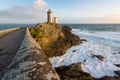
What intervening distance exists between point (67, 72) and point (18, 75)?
8389 millimetres

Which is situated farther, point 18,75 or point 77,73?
point 77,73

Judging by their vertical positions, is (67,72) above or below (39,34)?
below

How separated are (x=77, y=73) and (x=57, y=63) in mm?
2927

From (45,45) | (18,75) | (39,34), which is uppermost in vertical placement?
(18,75)

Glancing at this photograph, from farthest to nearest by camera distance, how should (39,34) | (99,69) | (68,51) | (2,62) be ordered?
(68,51)
(39,34)
(99,69)
(2,62)

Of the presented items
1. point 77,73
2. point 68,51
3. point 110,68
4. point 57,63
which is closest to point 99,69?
point 110,68

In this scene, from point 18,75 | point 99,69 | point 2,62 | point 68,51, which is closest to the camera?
point 18,75

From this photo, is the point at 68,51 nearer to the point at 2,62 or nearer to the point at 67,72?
the point at 67,72

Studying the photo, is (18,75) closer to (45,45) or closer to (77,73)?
(77,73)

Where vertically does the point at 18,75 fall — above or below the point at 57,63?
above

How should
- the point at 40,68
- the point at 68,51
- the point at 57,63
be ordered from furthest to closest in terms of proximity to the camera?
1. the point at 68,51
2. the point at 57,63
3. the point at 40,68

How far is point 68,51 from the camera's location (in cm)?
1666

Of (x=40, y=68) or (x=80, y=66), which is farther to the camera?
(x=80, y=66)

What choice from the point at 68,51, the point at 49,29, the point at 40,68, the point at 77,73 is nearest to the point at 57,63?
the point at 77,73
